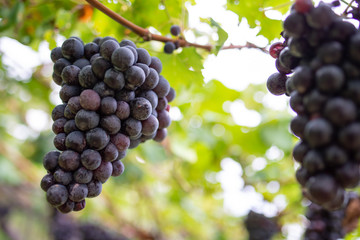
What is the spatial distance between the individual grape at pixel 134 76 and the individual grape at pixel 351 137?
0.60 m

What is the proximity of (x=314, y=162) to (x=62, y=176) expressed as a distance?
2.19 feet

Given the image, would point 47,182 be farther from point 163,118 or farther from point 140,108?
point 163,118

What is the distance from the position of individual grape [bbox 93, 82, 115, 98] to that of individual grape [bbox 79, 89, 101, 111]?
19 mm

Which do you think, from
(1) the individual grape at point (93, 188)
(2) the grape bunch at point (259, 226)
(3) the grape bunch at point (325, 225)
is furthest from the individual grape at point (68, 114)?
(2) the grape bunch at point (259, 226)

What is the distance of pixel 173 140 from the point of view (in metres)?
2.93

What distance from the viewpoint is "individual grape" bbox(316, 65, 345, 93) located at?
2.38 feet

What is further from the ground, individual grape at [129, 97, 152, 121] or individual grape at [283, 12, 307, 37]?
individual grape at [283, 12, 307, 37]

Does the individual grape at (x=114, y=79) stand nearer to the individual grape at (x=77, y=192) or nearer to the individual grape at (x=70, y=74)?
the individual grape at (x=70, y=74)

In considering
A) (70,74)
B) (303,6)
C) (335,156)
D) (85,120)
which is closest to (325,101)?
(335,156)

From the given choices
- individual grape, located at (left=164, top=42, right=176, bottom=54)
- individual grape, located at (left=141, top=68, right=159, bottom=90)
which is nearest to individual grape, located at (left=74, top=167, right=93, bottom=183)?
individual grape, located at (left=141, top=68, right=159, bottom=90)

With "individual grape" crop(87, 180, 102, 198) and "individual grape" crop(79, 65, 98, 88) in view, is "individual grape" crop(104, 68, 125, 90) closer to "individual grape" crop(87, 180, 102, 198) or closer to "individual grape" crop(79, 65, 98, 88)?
"individual grape" crop(79, 65, 98, 88)

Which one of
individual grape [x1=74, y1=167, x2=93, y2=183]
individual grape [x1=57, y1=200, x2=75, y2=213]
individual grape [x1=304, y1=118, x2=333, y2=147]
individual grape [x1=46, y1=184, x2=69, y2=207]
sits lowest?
individual grape [x1=57, y1=200, x2=75, y2=213]

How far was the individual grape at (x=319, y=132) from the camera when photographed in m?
0.70

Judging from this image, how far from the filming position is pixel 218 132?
3053mm
